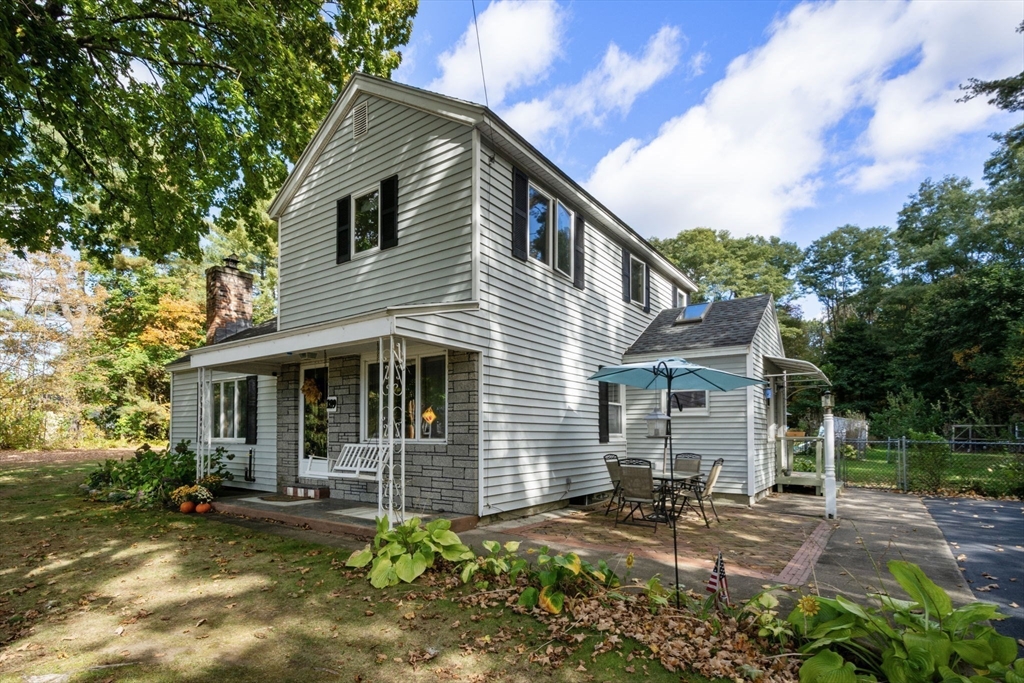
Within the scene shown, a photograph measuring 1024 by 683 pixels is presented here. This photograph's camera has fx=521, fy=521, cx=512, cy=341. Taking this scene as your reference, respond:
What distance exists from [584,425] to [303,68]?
9536mm

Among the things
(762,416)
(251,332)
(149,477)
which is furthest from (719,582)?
(251,332)

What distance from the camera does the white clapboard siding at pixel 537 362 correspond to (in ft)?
25.6

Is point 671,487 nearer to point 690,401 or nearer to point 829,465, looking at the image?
point 829,465

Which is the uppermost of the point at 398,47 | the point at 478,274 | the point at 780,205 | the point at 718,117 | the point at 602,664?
the point at 780,205

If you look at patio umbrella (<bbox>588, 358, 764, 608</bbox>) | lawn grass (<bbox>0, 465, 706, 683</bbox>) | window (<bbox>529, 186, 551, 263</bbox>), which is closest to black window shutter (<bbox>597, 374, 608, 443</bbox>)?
patio umbrella (<bbox>588, 358, 764, 608</bbox>)

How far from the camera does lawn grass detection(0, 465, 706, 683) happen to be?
3.53m

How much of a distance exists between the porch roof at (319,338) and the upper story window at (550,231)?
2550 millimetres

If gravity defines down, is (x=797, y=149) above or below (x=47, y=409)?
above

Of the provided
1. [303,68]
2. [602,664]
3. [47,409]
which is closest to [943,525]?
[602,664]

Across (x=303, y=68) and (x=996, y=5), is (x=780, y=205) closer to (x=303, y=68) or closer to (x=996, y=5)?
(x=996, y=5)

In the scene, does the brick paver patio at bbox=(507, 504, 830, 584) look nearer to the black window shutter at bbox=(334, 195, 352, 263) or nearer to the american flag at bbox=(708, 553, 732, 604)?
the american flag at bbox=(708, 553, 732, 604)

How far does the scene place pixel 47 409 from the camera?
1864 cm

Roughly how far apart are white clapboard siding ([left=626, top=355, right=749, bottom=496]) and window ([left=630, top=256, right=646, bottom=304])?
2.71m

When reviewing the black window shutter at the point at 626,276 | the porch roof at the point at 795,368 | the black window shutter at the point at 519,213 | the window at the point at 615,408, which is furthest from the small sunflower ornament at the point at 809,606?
the black window shutter at the point at 626,276
